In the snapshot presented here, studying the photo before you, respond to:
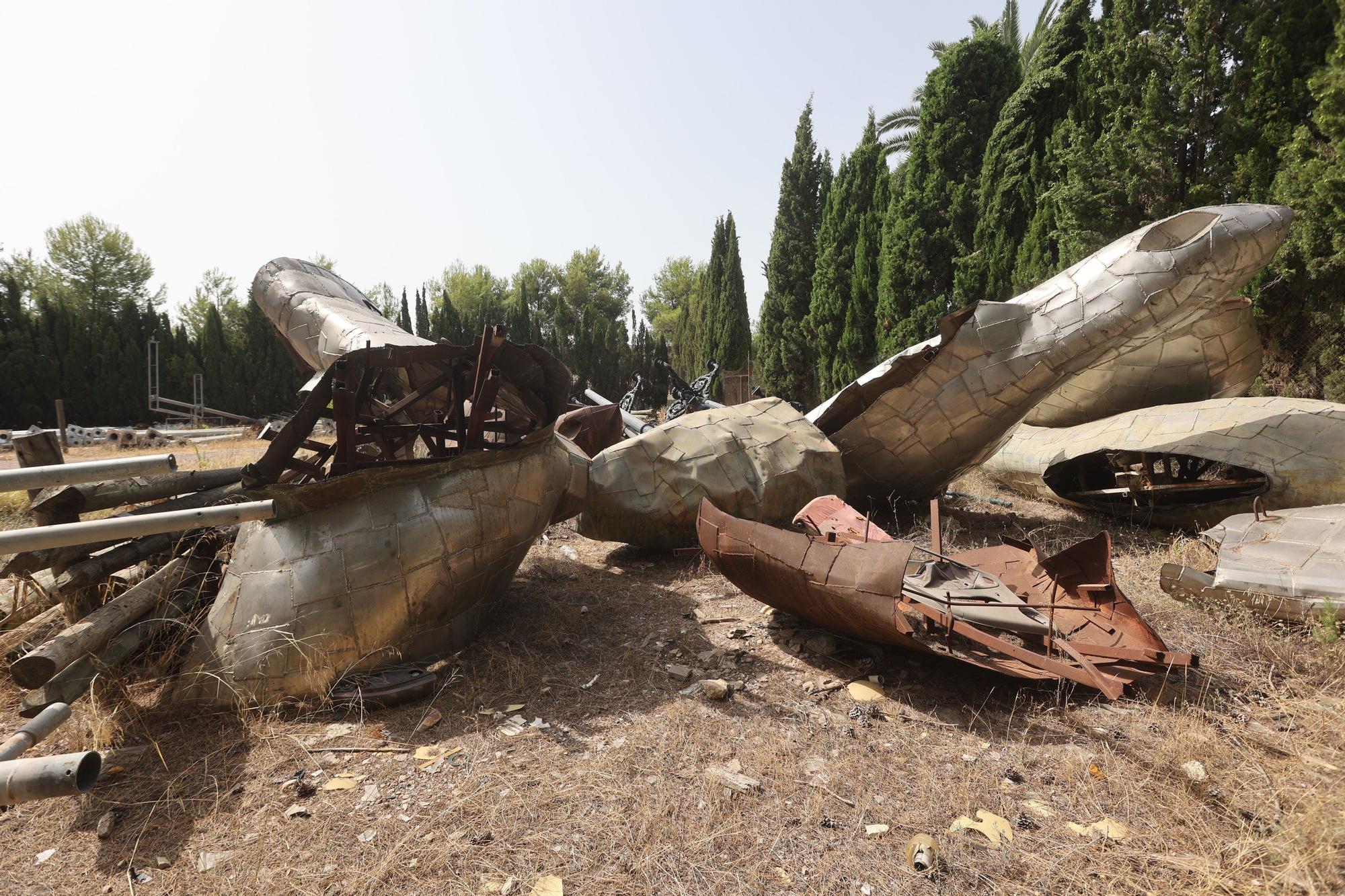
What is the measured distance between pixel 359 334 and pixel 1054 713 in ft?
16.2

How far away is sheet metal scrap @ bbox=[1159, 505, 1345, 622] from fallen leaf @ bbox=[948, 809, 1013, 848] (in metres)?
2.44

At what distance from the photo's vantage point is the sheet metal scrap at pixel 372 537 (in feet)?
10.6

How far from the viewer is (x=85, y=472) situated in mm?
1805

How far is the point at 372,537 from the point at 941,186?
1403 centimetres

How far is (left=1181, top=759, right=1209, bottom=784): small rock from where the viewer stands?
8.21 feet

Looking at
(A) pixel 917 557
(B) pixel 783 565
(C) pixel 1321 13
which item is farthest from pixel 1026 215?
(B) pixel 783 565

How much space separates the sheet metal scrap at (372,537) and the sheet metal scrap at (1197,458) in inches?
207

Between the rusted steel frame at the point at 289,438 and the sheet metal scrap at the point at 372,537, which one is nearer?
the sheet metal scrap at the point at 372,537

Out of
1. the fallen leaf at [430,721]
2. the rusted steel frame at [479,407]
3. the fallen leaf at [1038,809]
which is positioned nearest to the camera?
the fallen leaf at [1038,809]

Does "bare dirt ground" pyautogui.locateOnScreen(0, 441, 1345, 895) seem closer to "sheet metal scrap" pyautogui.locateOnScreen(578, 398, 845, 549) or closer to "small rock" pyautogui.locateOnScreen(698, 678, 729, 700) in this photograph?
"small rock" pyautogui.locateOnScreen(698, 678, 729, 700)

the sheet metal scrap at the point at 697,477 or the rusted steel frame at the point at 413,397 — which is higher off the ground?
the rusted steel frame at the point at 413,397

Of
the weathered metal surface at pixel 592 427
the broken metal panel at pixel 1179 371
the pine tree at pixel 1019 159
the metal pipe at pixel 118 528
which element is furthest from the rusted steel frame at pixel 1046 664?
the pine tree at pixel 1019 159

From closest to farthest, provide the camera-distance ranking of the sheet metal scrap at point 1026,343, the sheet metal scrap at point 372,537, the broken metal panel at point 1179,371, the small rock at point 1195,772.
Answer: the small rock at point 1195,772
the sheet metal scrap at point 372,537
the sheet metal scrap at point 1026,343
the broken metal panel at point 1179,371

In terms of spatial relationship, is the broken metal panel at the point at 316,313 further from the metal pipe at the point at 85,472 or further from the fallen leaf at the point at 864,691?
the fallen leaf at the point at 864,691
